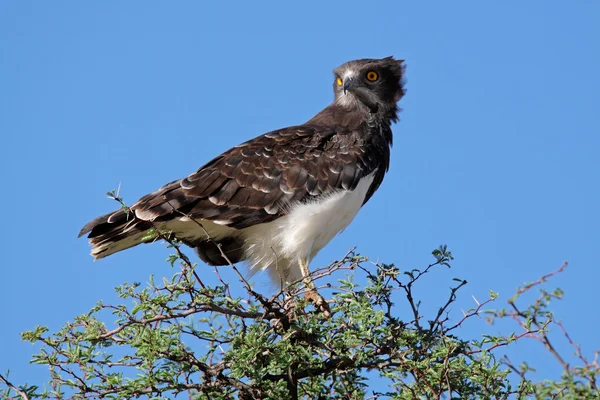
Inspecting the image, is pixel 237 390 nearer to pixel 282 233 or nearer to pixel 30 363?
pixel 30 363

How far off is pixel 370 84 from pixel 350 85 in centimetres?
28

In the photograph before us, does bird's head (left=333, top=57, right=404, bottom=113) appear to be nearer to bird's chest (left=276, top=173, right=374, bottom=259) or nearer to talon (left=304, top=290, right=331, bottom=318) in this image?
bird's chest (left=276, top=173, right=374, bottom=259)

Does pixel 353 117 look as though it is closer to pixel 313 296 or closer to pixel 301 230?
pixel 301 230

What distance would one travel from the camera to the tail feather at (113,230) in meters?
7.23

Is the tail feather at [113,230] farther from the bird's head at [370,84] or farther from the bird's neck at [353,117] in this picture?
the bird's head at [370,84]

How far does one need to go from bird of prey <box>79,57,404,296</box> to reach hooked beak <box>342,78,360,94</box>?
537 millimetres

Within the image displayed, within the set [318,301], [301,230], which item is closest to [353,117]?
[301,230]

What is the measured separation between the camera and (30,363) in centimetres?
551

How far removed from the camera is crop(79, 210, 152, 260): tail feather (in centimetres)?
723

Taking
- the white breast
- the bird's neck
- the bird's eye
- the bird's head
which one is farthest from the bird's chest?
the bird's eye

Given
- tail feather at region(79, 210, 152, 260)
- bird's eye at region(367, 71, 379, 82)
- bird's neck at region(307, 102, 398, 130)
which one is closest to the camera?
tail feather at region(79, 210, 152, 260)

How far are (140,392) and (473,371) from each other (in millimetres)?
2023

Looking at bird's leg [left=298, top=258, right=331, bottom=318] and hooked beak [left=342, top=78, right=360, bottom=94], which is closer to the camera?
bird's leg [left=298, top=258, right=331, bottom=318]

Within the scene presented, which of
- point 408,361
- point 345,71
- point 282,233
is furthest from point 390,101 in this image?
point 408,361
